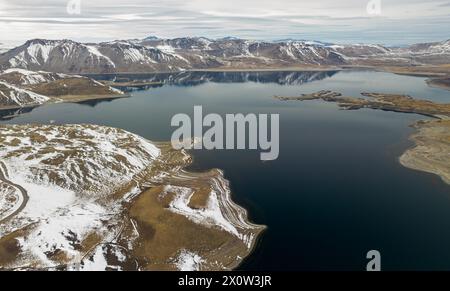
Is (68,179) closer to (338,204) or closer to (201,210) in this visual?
(201,210)

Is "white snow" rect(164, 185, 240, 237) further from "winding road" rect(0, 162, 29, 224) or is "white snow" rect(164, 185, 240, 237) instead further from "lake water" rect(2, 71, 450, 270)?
"winding road" rect(0, 162, 29, 224)

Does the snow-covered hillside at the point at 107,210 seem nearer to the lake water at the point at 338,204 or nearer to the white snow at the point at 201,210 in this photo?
the white snow at the point at 201,210

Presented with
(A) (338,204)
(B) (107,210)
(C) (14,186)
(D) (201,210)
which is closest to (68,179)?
(C) (14,186)

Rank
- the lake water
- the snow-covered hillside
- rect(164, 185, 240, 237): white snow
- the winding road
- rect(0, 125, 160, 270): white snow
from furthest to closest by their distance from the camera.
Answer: rect(164, 185, 240, 237): white snow, the winding road, rect(0, 125, 160, 270): white snow, the snow-covered hillside, the lake water

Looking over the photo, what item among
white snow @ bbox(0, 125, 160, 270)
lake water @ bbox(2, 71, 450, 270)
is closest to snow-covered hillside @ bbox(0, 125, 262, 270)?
white snow @ bbox(0, 125, 160, 270)

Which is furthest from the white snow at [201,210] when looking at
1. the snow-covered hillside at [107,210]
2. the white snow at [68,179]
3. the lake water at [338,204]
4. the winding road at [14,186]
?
the winding road at [14,186]

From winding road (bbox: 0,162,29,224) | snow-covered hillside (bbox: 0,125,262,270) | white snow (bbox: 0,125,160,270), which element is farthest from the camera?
winding road (bbox: 0,162,29,224)

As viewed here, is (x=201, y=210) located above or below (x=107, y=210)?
above

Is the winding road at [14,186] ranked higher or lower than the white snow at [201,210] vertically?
higher

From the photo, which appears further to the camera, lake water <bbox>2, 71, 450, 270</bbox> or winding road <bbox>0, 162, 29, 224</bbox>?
winding road <bbox>0, 162, 29, 224</bbox>
